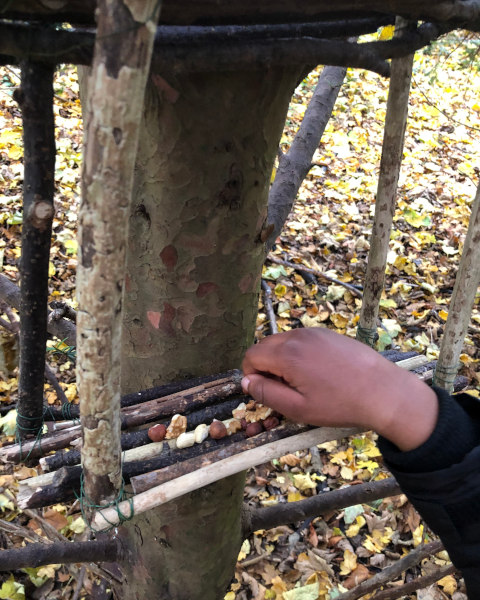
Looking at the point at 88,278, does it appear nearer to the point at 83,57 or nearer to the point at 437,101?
the point at 83,57

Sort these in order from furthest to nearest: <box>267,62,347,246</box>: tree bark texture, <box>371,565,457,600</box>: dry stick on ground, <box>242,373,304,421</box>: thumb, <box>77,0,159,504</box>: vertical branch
Answer: <box>267,62,347,246</box>: tree bark texture < <box>371,565,457,600</box>: dry stick on ground < <box>242,373,304,421</box>: thumb < <box>77,0,159,504</box>: vertical branch

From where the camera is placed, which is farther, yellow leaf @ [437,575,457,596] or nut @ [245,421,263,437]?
yellow leaf @ [437,575,457,596]

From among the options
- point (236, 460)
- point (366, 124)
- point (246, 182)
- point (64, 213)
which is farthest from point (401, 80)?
point (366, 124)

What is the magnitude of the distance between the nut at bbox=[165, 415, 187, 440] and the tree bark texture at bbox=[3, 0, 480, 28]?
2.35 ft

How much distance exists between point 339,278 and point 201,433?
2.68 meters

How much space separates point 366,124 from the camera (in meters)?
5.21

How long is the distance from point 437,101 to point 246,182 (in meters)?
5.55

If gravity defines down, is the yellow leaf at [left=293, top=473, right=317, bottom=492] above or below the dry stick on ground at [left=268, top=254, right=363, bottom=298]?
below

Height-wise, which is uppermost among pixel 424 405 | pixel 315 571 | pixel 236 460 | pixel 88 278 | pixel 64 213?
pixel 88 278

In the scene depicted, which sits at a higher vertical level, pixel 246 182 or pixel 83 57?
pixel 83 57

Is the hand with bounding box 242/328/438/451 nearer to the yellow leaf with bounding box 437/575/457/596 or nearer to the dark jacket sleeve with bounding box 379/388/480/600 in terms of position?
the dark jacket sleeve with bounding box 379/388/480/600

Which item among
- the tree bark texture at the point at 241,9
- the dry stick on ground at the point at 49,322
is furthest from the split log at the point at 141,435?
the tree bark texture at the point at 241,9

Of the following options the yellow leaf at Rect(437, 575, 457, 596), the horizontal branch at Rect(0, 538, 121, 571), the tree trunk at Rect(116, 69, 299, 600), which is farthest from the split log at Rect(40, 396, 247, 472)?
the yellow leaf at Rect(437, 575, 457, 596)

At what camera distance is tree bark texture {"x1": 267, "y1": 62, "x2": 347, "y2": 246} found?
70.3 inches
